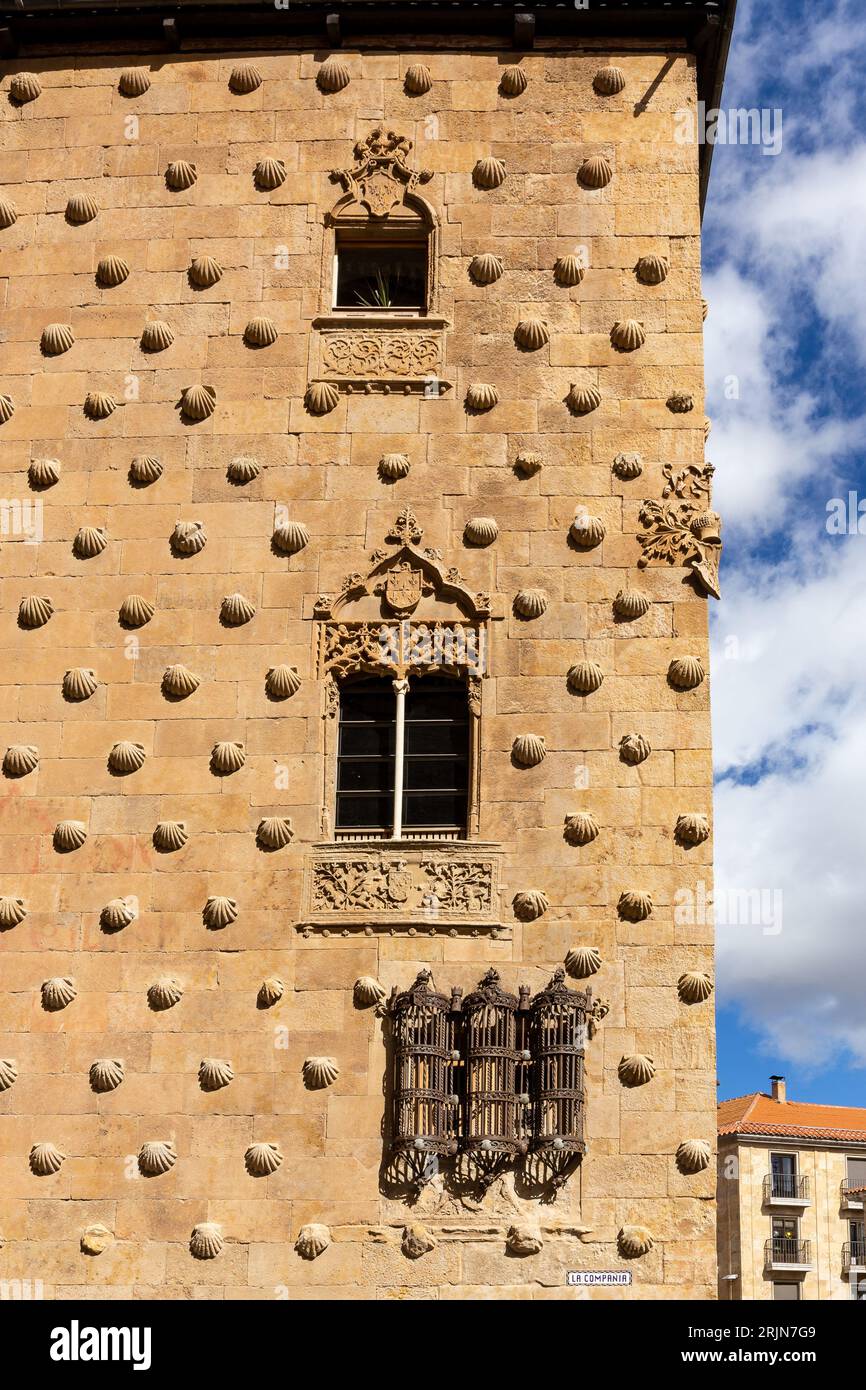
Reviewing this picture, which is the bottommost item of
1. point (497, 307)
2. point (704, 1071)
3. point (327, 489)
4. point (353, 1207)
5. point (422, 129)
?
point (353, 1207)

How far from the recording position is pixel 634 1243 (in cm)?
1435

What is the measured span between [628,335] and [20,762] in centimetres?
627

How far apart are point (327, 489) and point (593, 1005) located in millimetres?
4899

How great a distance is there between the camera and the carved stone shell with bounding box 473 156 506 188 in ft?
58.3

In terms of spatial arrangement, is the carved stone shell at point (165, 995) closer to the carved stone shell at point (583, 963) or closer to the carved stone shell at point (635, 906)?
the carved stone shell at point (583, 963)

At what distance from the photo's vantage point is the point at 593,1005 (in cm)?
1505

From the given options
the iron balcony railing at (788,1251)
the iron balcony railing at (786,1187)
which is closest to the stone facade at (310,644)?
the iron balcony railing at (788,1251)

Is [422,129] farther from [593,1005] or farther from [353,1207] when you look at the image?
[353,1207]

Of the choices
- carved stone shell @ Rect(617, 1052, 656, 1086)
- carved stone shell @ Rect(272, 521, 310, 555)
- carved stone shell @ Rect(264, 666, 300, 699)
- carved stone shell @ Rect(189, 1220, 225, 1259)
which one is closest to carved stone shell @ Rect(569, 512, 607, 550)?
carved stone shell @ Rect(272, 521, 310, 555)

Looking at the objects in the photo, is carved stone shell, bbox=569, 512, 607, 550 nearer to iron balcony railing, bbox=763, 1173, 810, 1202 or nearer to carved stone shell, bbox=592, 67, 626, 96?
carved stone shell, bbox=592, 67, 626, 96

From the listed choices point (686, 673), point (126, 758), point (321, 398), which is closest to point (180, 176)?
point (321, 398)

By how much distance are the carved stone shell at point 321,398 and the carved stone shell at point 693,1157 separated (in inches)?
268

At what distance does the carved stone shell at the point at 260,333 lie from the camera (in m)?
17.2
